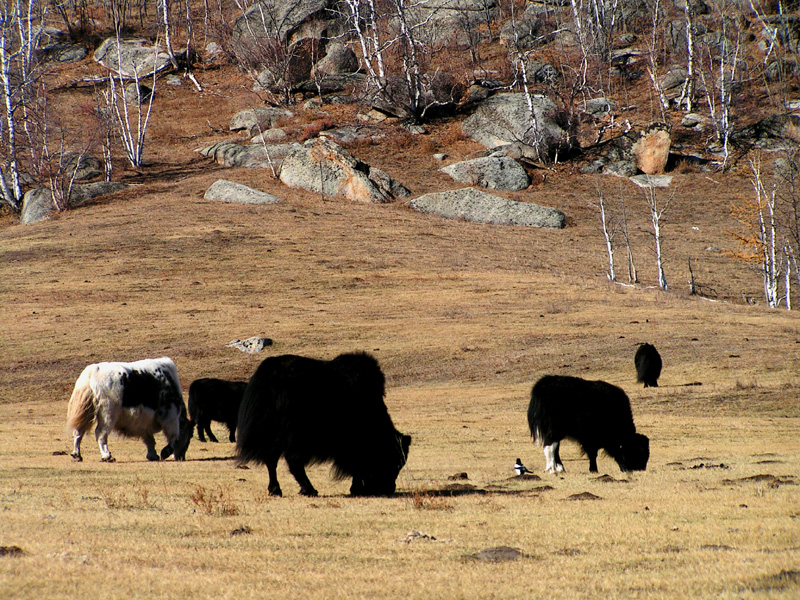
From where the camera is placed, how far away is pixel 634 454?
12742 mm

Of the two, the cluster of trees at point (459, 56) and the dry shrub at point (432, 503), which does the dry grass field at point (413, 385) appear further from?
the cluster of trees at point (459, 56)

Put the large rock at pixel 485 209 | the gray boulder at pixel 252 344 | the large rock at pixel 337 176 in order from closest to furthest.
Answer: the gray boulder at pixel 252 344
the large rock at pixel 485 209
the large rock at pixel 337 176

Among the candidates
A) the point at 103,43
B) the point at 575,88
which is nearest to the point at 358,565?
the point at 575,88

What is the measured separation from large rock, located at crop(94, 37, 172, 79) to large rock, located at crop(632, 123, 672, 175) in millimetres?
53547

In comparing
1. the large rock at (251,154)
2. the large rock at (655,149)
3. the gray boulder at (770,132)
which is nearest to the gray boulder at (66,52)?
the large rock at (251,154)

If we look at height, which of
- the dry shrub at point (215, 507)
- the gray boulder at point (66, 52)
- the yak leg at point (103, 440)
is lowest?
the yak leg at point (103, 440)

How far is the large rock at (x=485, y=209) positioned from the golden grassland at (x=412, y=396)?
70.5 inches

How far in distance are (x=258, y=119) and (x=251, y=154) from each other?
741cm

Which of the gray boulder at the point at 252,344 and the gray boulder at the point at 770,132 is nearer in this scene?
the gray boulder at the point at 252,344

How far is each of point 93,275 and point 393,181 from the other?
27.7 metres

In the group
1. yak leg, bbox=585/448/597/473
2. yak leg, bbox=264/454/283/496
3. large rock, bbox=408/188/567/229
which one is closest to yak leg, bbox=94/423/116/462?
yak leg, bbox=264/454/283/496

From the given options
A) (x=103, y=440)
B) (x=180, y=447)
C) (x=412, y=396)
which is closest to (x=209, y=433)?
(x=180, y=447)

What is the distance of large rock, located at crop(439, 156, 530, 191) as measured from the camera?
63750 millimetres

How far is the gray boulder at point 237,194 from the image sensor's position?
57125 millimetres
